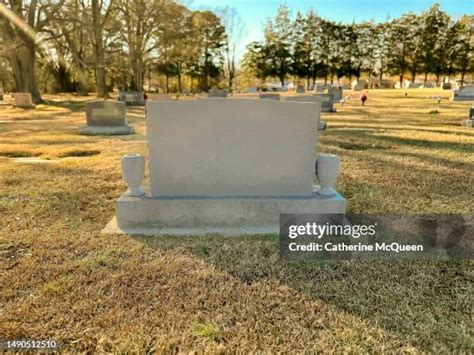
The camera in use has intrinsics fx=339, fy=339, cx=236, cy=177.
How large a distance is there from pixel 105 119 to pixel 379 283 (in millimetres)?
10122

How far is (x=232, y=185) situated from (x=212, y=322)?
171 centimetres

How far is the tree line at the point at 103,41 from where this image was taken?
771 inches

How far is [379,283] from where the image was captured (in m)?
2.42

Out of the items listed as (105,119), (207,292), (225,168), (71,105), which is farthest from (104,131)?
(71,105)

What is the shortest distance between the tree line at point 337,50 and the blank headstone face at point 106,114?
49.2 metres

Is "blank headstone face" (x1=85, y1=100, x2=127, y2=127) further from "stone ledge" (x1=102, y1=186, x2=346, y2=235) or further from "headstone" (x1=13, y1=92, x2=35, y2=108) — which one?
"headstone" (x1=13, y1=92, x2=35, y2=108)

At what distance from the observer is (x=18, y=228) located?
3.36 m

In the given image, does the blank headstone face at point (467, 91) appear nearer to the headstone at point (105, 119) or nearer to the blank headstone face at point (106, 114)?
the headstone at point (105, 119)

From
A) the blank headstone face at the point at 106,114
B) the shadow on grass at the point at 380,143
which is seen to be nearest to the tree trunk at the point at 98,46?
the blank headstone face at the point at 106,114

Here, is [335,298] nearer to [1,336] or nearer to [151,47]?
[1,336]

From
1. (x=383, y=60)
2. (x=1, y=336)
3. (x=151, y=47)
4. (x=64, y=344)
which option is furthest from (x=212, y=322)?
(x=383, y=60)

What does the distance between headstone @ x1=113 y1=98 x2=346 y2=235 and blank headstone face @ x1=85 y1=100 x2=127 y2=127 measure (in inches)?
314

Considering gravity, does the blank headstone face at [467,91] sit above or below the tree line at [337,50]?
below

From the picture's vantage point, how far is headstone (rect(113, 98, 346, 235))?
3.34 metres
